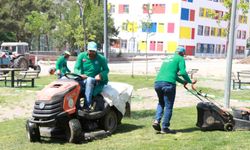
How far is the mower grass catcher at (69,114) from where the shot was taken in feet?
26.1

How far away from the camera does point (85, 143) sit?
8.17m

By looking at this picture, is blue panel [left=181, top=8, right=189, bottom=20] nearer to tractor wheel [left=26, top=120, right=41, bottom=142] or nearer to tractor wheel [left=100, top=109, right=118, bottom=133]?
tractor wheel [left=100, top=109, right=118, bottom=133]

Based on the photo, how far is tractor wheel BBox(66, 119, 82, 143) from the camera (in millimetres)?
8000

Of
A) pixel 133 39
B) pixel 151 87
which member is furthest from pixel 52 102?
pixel 133 39

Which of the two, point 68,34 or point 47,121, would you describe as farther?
point 68,34

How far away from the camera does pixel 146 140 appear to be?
821cm

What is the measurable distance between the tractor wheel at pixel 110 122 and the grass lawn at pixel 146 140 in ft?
0.49

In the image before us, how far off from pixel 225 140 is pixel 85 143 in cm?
245

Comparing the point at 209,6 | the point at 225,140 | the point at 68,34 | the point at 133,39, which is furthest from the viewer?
the point at 209,6

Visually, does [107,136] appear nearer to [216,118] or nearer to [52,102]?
[52,102]

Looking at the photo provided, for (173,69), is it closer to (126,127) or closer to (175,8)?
(126,127)

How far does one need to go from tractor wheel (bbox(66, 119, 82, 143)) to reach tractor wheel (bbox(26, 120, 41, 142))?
1.96ft

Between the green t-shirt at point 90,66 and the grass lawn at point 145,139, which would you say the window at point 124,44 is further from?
the green t-shirt at point 90,66

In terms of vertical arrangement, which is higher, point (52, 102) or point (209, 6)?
point (209, 6)
